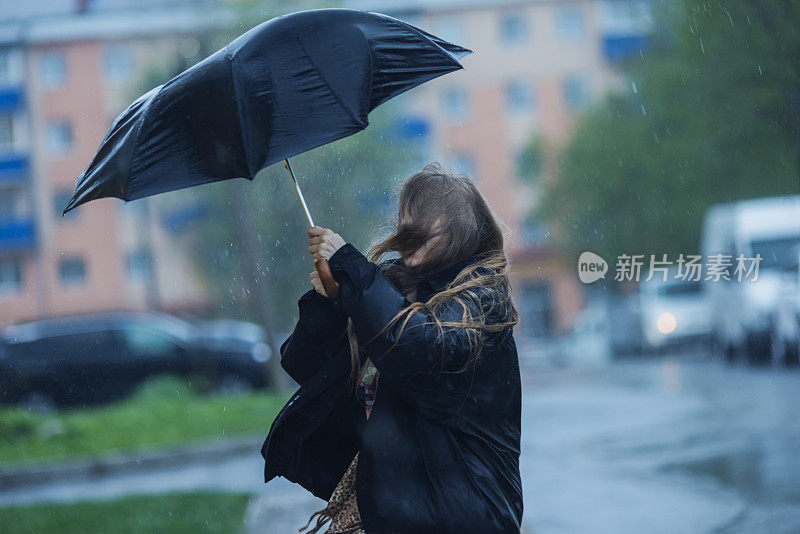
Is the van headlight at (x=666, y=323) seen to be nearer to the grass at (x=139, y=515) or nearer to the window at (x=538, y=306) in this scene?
the grass at (x=139, y=515)

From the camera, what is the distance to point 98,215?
47.9 metres

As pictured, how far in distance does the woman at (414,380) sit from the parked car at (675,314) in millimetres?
21964

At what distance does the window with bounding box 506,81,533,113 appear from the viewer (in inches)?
2061

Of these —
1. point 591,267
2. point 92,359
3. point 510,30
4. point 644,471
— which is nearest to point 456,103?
point 510,30

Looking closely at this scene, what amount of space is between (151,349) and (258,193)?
648cm

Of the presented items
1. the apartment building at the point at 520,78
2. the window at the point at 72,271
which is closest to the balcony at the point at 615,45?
the apartment building at the point at 520,78

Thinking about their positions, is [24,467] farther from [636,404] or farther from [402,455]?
[402,455]

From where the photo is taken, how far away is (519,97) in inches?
2072

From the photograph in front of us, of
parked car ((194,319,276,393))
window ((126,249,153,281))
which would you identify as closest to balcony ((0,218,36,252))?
window ((126,249,153,281))

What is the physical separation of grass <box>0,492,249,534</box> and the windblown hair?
4.28 meters

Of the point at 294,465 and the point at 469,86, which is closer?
the point at 294,465

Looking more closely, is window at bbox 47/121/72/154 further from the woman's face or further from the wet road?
the woman's face

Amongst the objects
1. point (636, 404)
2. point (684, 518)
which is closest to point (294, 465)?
point (684, 518)

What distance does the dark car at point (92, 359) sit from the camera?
18.3 meters
